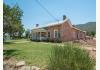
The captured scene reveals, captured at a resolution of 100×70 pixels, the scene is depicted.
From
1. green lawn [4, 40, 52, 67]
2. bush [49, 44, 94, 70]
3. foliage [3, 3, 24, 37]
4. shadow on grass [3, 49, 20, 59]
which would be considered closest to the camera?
bush [49, 44, 94, 70]

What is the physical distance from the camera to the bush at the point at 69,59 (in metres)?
2.30

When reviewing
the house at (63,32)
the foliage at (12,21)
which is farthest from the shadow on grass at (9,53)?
the house at (63,32)

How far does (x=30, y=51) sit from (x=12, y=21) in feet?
1.74

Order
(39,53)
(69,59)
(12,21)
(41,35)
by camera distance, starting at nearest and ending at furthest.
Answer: (69,59) < (39,53) < (41,35) < (12,21)

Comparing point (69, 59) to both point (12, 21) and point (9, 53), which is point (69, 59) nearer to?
point (9, 53)

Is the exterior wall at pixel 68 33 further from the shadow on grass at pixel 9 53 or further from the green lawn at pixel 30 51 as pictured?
the shadow on grass at pixel 9 53

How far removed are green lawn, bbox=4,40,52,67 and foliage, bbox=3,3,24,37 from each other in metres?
0.15

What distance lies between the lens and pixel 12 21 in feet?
10.3

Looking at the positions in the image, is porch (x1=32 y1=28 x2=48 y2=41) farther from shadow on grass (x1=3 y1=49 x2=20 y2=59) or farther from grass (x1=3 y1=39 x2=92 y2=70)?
shadow on grass (x1=3 y1=49 x2=20 y2=59)

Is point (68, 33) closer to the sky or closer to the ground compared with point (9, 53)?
closer to the sky

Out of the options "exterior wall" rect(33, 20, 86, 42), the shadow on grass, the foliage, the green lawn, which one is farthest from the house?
the shadow on grass

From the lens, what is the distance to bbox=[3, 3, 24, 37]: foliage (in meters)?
2.85

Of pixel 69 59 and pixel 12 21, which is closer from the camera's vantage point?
pixel 69 59

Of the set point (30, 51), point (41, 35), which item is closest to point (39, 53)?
point (30, 51)
